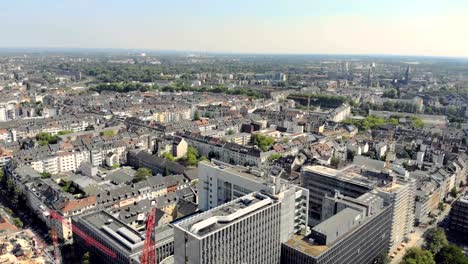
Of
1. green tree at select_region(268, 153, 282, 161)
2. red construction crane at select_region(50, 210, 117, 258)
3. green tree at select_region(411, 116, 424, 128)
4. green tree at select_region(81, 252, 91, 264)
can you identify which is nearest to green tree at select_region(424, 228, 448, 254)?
green tree at select_region(268, 153, 282, 161)

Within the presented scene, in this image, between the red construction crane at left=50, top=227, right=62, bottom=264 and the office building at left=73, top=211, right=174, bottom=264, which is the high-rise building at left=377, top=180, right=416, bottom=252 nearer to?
the office building at left=73, top=211, right=174, bottom=264

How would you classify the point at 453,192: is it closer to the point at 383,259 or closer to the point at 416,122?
the point at 383,259

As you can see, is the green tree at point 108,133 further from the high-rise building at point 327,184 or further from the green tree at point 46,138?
the high-rise building at point 327,184

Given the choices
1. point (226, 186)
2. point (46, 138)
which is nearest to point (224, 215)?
point (226, 186)

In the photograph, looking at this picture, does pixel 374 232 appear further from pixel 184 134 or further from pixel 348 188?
pixel 184 134

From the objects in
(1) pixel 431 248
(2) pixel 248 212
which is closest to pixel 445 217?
(1) pixel 431 248

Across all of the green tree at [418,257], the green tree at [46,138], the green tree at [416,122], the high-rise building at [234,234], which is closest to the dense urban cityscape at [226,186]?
the high-rise building at [234,234]
